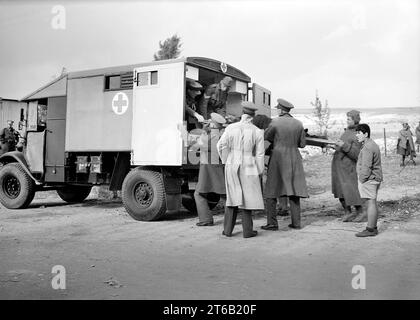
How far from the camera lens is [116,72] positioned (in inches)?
352

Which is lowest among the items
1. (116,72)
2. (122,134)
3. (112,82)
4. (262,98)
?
(122,134)

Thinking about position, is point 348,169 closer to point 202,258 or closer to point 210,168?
point 210,168

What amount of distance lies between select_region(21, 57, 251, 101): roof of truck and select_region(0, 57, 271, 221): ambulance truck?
0.02 m

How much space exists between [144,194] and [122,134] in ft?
4.19

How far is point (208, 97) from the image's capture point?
29.7ft

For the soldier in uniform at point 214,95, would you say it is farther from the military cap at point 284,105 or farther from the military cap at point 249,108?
the military cap at point 249,108

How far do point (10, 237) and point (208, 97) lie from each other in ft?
14.4

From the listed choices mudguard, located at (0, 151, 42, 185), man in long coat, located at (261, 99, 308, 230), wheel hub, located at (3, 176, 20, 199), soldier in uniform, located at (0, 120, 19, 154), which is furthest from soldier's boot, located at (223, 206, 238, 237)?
soldier in uniform, located at (0, 120, 19, 154)

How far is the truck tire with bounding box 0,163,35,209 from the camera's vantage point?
34.0ft

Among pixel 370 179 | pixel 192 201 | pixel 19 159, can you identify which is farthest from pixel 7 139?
pixel 370 179

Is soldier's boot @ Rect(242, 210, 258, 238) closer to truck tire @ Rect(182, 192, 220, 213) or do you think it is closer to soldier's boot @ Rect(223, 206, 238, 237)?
soldier's boot @ Rect(223, 206, 238, 237)

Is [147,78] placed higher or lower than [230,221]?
higher
